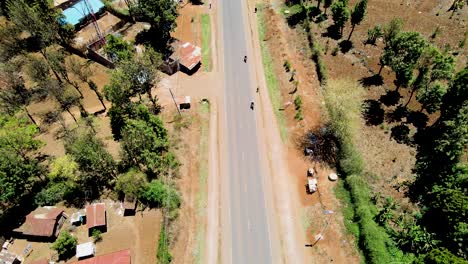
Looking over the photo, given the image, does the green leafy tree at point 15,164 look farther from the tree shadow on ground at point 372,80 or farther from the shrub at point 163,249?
the tree shadow on ground at point 372,80

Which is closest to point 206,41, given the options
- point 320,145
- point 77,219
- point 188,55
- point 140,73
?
point 188,55

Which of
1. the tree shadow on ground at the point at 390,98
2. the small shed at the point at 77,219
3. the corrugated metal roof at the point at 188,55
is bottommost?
the small shed at the point at 77,219

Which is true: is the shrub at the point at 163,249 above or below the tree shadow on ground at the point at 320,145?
below

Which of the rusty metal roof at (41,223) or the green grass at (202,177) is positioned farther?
the green grass at (202,177)

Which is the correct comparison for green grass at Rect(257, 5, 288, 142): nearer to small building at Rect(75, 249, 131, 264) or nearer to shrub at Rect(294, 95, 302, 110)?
shrub at Rect(294, 95, 302, 110)

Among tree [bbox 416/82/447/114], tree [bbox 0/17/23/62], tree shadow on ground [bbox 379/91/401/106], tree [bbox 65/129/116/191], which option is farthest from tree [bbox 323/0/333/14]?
tree [bbox 0/17/23/62]

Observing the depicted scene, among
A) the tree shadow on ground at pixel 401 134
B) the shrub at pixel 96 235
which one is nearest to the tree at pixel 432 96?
the tree shadow on ground at pixel 401 134

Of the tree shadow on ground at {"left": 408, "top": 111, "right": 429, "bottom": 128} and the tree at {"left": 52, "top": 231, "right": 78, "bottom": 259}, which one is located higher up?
the tree shadow on ground at {"left": 408, "top": 111, "right": 429, "bottom": 128}
